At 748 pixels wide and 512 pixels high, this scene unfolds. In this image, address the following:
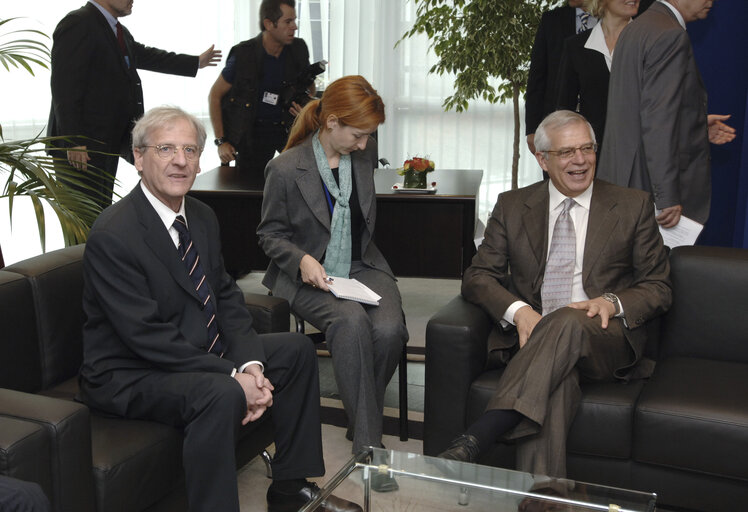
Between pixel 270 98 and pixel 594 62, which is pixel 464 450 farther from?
pixel 270 98

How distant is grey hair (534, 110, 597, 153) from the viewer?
2703mm

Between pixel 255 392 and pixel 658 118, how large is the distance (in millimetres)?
1839

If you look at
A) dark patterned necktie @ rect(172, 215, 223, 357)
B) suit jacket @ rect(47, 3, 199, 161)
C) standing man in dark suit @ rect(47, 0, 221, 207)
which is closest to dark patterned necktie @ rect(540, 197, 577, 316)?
dark patterned necktie @ rect(172, 215, 223, 357)

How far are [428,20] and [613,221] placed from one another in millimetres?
3371

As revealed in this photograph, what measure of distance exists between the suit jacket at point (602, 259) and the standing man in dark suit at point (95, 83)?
1.99 metres

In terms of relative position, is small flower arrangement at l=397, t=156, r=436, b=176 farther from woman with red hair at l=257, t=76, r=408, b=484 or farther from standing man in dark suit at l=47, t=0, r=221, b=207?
standing man in dark suit at l=47, t=0, r=221, b=207

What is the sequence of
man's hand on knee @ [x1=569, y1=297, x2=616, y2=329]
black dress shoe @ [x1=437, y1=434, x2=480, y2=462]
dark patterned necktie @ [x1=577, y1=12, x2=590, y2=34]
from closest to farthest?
black dress shoe @ [x1=437, y1=434, x2=480, y2=462]
man's hand on knee @ [x1=569, y1=297, x2=616, y2=329]
dark patterned necktie @ [x1=577, y1=12, x2=590, y2=34]

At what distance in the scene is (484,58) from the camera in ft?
17.8

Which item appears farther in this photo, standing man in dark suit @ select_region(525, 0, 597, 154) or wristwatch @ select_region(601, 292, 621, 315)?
standing man in dark suit @ select_region(525, 0, 597, 154)

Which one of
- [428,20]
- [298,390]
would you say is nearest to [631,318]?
[298,390]

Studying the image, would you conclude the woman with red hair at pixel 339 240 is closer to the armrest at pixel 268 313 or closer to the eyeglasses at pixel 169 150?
the armrest at pixel 268 313

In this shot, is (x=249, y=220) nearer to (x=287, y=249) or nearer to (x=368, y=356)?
(x=287, y=249)

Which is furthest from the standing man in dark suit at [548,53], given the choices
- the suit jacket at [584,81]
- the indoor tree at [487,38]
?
the indoor tree at [487,38]

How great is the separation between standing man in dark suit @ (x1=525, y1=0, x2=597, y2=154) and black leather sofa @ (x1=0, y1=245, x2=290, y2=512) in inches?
79.4
